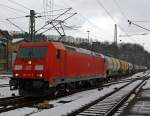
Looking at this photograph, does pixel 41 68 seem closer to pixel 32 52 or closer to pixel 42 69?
pixel 42 69

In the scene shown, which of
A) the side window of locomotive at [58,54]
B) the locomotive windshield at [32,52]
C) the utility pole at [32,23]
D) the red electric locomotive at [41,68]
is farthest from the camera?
the utility pole at [32,23]

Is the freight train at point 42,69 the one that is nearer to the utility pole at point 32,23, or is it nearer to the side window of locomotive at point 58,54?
the side window of locomotive at point 58,54

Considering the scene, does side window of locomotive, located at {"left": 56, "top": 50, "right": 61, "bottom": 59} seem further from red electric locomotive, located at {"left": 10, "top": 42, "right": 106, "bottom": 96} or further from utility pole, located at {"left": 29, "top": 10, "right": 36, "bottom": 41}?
utility pole, located at {"left": 29, "top": 10, "right": 36, "bottom": 41}

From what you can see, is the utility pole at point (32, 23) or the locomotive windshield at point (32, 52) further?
the utility pole at point (32, 23)

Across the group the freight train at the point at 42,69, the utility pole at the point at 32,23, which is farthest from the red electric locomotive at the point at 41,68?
the utility pole at the point at 32,23

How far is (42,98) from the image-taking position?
19.8 meters

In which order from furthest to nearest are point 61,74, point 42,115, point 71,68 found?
point 71,68, point 61,74, point 42,115

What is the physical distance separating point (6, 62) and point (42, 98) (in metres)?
61.7

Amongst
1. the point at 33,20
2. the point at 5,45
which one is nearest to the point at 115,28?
the point at 5,45

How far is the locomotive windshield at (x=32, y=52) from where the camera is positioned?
19.3 metres

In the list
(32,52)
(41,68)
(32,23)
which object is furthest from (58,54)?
(32,23)

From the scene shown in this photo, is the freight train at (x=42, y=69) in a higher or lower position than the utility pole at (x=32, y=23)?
lower

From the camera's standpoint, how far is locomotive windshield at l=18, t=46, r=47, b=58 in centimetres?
1933

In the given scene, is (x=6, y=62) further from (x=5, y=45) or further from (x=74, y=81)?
(x=74, y=81)
